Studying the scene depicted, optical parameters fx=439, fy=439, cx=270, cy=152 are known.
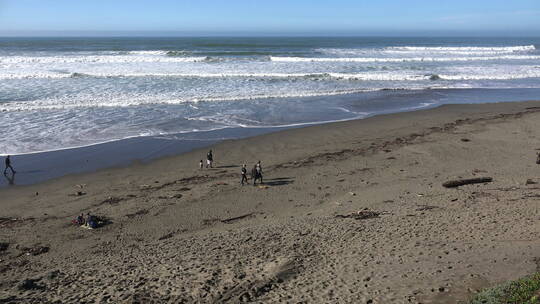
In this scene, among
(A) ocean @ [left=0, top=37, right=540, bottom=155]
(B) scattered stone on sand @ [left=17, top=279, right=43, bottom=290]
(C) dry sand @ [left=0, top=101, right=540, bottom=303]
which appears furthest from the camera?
(A) ocean @ [left=0, top=37, right=540, bottom=155]

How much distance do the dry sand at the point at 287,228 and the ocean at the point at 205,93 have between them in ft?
17.6

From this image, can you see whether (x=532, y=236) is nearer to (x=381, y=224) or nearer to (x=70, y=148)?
(x=381, y=224)

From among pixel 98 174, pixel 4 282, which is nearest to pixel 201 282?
pixel 4 282

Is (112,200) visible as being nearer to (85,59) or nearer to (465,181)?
(465,181)

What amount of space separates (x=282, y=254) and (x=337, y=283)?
5.67 ft

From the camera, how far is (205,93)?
32.3 meters

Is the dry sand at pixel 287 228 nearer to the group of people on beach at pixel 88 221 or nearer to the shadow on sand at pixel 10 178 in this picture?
the group of people on beach at pixel 88 221

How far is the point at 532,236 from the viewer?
980cm

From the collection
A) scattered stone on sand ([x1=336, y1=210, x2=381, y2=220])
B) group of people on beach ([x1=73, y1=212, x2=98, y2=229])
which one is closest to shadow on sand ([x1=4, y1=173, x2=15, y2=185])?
group of people on beach ([x1=73, y1=212, x2=98, y2=229])

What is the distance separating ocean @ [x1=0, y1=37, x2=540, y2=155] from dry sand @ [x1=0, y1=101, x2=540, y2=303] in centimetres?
537

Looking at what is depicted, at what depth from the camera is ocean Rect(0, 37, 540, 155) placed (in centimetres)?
2233

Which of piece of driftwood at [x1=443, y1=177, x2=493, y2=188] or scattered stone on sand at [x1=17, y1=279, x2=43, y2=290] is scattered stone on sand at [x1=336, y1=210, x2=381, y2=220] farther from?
scattered stone on sand at [x1=17, y1=279, x2=43, y2=290]

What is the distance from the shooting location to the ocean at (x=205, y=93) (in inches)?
879

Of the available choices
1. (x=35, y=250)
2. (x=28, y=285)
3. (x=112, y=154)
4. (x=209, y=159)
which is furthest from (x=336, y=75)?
(x=28, y=285)
